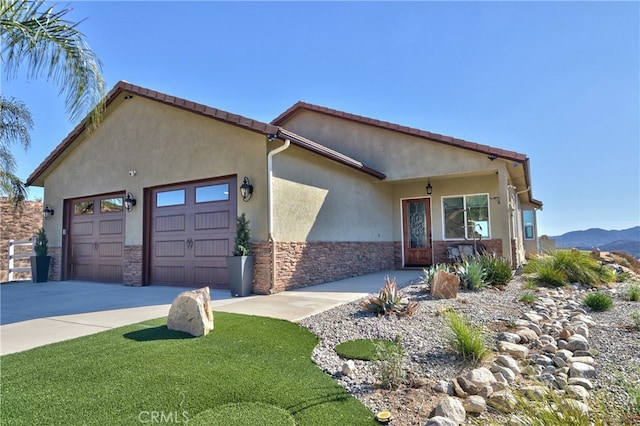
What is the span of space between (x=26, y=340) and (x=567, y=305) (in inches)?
328

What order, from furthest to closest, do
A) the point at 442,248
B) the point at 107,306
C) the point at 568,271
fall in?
the point at 442,248, the point at 568,271, the point at 107,306

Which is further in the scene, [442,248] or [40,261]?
[442,248]

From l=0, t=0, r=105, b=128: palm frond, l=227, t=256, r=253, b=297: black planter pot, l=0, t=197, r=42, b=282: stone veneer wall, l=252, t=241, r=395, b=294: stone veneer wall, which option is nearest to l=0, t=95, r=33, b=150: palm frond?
l=0, t=197, r=42, b=282: stone veneer wall

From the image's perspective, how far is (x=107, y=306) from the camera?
704 cm

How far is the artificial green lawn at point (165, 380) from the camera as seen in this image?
8.95ft

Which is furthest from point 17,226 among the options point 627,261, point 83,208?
point 627,261

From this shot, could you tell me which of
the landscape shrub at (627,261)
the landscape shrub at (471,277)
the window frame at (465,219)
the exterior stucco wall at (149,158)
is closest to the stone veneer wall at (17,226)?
the exterior stucco wall at (149,158)

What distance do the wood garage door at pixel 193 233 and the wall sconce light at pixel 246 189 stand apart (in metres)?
0.54

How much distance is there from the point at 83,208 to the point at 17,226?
5.06 m

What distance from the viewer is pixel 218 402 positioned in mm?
2869

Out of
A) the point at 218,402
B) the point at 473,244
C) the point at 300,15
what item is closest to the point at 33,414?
the point at 218,402

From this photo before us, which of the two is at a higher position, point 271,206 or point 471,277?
point 271,206

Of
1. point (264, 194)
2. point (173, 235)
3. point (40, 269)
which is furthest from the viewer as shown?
point (40, 269)

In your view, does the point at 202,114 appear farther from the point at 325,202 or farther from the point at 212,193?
the point at 325,202
